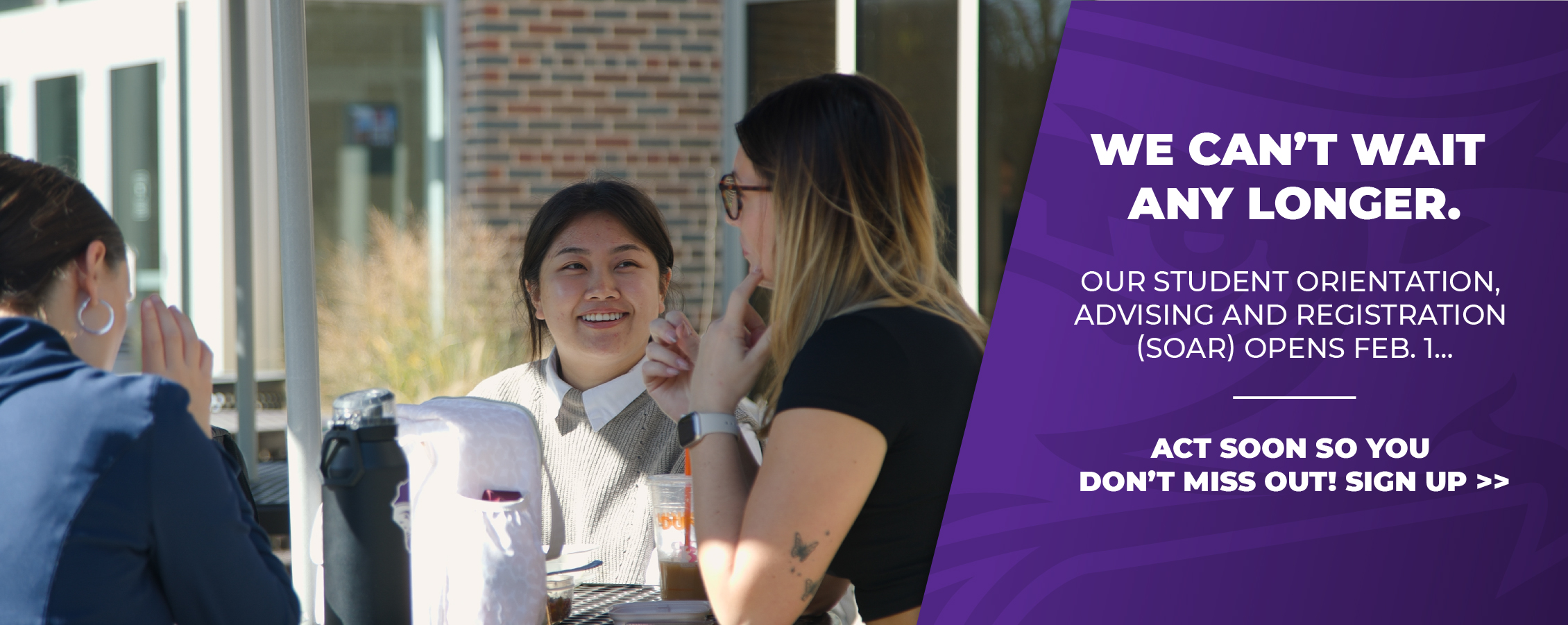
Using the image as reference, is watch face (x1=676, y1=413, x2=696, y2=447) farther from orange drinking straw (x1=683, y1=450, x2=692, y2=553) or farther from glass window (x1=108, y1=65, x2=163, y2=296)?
glass window (x1=108, y1=65, x2=163, y2=296)

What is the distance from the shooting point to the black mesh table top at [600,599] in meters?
1.66

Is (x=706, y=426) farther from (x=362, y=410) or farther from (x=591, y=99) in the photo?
(x=591, y=99)

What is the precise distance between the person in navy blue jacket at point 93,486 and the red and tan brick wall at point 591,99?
469 centimetres

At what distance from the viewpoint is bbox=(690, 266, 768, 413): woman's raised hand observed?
150cm

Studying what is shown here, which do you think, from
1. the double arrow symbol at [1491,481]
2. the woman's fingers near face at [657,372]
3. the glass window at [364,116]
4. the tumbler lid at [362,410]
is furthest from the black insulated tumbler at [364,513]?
the glass window at [364,116]

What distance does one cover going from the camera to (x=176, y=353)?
1434mm

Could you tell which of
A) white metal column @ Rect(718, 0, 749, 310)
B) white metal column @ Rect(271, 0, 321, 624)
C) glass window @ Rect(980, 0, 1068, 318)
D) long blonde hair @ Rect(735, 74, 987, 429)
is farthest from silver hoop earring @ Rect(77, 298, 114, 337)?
white metal column @ Rect(718, 0, 749, 310)

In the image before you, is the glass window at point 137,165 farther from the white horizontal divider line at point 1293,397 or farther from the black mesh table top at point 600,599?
the white horizontal divider line at point 1293,397

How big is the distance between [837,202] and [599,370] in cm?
99

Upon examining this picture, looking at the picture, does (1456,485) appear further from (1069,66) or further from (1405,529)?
(1069,66)

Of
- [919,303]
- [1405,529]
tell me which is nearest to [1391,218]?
[1405,529]

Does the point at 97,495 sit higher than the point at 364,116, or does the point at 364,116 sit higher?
the point at 364,116

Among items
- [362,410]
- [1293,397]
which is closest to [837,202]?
[362,410]

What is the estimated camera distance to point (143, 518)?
1255 mm
